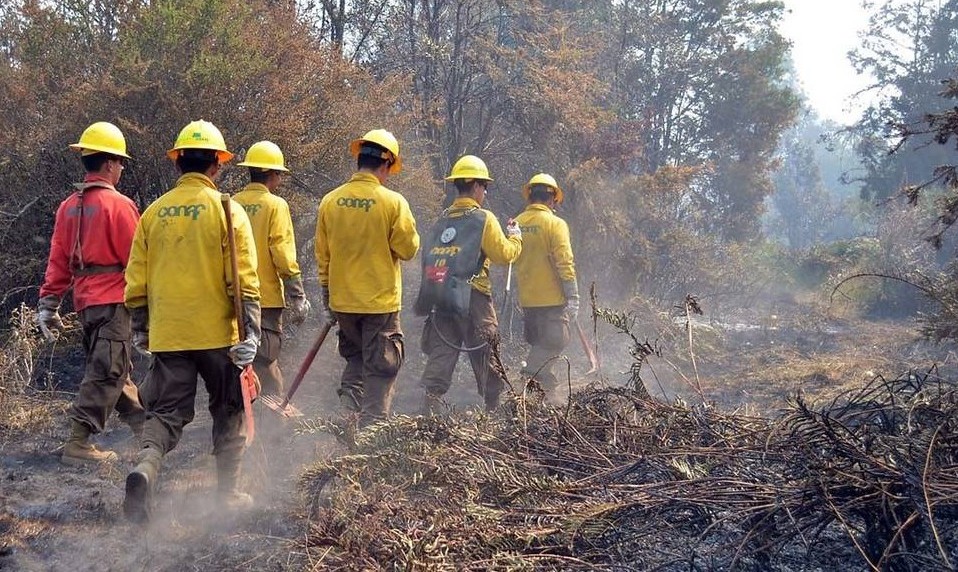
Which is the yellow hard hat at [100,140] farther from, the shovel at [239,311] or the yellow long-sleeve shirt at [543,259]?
the yellow long-sleeve shirt at [543,259]

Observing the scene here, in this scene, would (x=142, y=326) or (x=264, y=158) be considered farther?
A: (x=264, y=158)

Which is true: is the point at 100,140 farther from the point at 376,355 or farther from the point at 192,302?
the point at 376,355

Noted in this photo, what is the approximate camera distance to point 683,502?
8.45ft

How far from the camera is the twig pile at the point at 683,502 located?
2.32 m

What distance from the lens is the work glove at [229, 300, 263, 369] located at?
154 inches

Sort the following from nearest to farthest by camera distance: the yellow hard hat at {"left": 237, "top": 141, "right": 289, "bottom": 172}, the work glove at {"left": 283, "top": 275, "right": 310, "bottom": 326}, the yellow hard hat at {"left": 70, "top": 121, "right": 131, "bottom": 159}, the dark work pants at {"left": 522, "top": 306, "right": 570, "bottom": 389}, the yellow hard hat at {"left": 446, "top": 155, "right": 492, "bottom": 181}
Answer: the yellow hard hat at {"left": 70, "top": 121, "right": 131, "bottom": 159}, the work glove at {"left": 283, "top": 275, "right": 310, "bottom": 326}, the yellow hard hat at {"left": 237, "top": 141, "right": 289, "bottom": 172}, the yellow hard hat at {"left": 446, "top": 155, "right": 492, "bottom": 181}, the dark work pants at {"left": 522, "top": 306, "right": 570, "bottom": 389}

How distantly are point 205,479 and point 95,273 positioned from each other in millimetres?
1430

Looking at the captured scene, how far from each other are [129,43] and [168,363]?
346 cm

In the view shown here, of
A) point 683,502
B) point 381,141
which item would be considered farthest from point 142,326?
point 683,502

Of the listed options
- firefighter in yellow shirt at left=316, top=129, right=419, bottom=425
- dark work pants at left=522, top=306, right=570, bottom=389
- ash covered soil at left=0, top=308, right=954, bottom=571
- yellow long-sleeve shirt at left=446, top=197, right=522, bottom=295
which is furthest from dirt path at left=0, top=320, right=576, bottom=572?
dark work pants at left=522, top=306, right=570, bottom=389

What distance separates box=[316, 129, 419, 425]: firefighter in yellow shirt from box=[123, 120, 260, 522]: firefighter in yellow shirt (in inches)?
36.9

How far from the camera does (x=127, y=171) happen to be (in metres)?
6.45

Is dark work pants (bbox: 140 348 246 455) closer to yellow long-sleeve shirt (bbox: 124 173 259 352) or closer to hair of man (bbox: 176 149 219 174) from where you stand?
yellow long-sleeve shirt (bbox: 124 173 259 352)

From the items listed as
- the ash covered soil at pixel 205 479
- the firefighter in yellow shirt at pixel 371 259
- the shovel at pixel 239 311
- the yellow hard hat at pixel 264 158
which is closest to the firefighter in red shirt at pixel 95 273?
the ash covered soil at pixel 205 479
